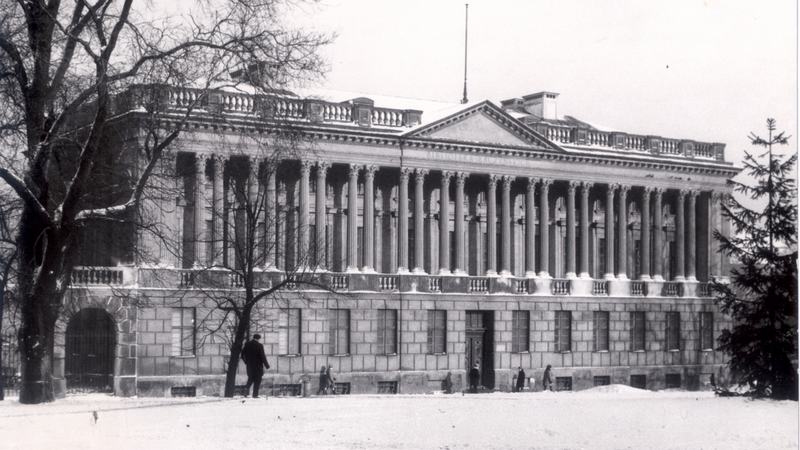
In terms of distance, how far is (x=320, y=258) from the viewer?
167ft

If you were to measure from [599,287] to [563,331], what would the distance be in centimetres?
305

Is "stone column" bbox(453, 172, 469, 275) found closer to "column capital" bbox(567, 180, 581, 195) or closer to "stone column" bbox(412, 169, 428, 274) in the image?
"stone column" bbox(412, 169, 428, 274)

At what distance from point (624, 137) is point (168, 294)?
25521 millimetres

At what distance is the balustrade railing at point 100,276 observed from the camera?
50.0m

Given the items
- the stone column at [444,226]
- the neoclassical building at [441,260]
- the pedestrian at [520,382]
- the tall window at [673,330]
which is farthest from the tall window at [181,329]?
the tall window at [673,330]

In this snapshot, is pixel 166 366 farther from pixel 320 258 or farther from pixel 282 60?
pixel 282 60

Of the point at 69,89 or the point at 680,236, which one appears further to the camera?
the point at 680,236

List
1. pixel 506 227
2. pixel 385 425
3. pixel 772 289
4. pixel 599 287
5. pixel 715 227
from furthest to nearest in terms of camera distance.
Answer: pixel 715 227, pixel 599 287, pixel 506 227, pixel 772 289, pixel 385 425

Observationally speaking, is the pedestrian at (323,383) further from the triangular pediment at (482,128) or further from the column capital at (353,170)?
the triangular pediment at (482,128)

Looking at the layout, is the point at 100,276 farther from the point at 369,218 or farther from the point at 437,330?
the point at 437,330

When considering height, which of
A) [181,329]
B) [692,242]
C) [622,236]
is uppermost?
[622,236]

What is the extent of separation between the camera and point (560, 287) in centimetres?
6431

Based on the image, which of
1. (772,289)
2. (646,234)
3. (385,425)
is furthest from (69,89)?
(646,234)

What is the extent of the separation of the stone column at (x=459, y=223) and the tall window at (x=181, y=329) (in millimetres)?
14084
